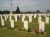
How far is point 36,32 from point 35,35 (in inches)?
14.1

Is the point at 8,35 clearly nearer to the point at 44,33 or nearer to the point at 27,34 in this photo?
the point at 27,34

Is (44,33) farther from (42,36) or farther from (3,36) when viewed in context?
(3,36)

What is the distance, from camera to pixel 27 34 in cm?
1423

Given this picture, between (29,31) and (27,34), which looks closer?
(27,34)

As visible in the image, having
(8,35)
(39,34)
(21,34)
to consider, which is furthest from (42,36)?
(8,35)

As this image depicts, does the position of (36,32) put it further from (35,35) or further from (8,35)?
(8,35)

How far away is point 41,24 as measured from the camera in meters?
14.2

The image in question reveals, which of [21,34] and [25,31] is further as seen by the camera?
[25,31]

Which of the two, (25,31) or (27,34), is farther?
(25,31)

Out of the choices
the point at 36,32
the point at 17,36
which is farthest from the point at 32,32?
the point at 17,36

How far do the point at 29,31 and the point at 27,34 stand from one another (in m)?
1.01

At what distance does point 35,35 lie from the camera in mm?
13953

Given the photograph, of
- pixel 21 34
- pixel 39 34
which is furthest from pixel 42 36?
pixel 21 34

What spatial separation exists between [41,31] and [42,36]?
0.62 m
